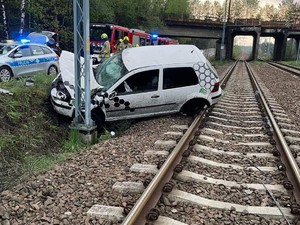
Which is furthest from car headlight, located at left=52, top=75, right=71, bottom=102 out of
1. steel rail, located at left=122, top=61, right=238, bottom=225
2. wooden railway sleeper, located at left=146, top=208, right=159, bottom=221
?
wooden railway sleeper, located at left=146, top=208, right=159, bottom=221

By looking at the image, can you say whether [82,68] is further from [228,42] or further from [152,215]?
[228,42]

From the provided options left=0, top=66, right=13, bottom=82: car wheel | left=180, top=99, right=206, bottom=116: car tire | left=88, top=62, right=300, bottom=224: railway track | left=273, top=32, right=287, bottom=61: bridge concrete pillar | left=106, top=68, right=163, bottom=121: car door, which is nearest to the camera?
left=88, top=62, right=300, bottom=224: railway track

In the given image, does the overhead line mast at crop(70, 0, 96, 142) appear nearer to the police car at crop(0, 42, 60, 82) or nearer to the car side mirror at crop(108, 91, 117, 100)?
the car side mirror at crop(108, 91, 117, 100)

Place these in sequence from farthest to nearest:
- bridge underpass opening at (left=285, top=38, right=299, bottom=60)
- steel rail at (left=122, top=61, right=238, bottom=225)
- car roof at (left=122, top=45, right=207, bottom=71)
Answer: bridge underpass opening at (left=285, top=38, right=299, bottom=60) < car roof at (left=122, top=45, right=207, bottom=71) < steel rail at (left=122, top=61, right=238, bottom=225)

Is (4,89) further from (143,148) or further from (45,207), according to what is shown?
(45,207)

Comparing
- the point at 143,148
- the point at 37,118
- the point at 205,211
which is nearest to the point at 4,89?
the point at 37,118

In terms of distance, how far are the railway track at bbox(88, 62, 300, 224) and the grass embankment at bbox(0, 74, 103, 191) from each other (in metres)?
1.63

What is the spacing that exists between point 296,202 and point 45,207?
9.18 ft

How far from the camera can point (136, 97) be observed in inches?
324

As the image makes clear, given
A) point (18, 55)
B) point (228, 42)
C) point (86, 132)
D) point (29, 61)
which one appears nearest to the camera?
point (86, 132)

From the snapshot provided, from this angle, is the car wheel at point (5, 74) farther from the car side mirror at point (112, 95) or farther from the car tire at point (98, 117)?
the car side mirror at point (112, 95)

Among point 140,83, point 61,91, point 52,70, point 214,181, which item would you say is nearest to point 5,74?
point 52,70

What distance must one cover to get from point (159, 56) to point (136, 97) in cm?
123

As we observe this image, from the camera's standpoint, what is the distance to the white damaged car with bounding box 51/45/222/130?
811 cm
